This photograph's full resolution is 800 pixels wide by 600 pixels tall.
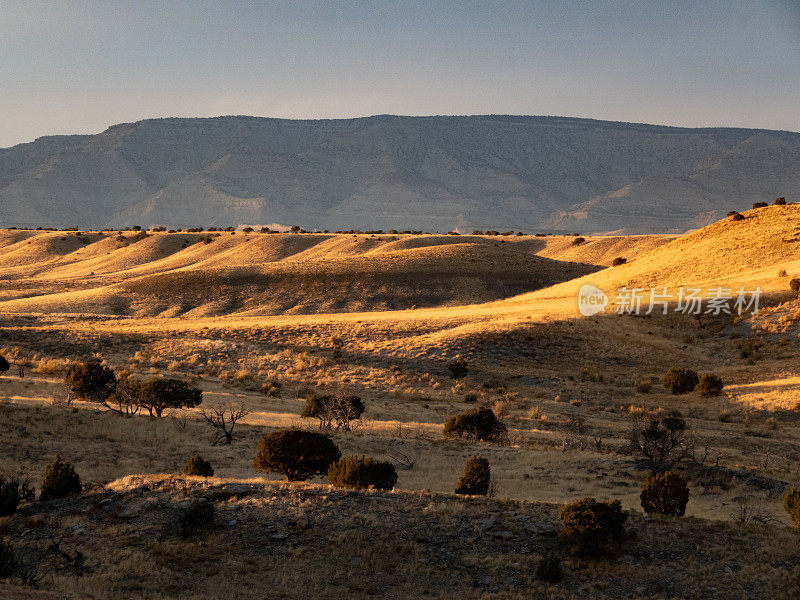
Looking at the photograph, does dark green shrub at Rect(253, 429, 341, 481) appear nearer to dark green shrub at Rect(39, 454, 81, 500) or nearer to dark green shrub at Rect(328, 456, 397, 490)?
dark green shrub at Rect(328, 456, 397, 490)

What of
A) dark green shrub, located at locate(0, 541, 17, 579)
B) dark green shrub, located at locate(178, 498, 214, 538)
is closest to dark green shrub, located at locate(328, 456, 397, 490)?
dark green shrub, located at locate(178, 498, 214, 538)

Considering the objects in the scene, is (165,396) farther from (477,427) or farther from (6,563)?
(6,563)

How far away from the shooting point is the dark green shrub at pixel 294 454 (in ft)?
63.5

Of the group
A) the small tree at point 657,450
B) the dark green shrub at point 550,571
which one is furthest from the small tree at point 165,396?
the dark green shrub at point 550,571

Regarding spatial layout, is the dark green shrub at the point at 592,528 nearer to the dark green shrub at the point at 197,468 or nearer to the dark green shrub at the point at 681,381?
the dark green shrub at the point at 197,468

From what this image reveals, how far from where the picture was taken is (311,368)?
4225 centimetres

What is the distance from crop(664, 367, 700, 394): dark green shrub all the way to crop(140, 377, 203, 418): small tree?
25.1 meters

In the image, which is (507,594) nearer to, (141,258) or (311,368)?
(311,368)

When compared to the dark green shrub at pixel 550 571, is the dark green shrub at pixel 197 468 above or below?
below

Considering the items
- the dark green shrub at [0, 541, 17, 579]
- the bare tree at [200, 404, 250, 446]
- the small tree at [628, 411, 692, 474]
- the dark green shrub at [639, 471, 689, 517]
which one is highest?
the dark green shrub at [639, 471, 689, 517]

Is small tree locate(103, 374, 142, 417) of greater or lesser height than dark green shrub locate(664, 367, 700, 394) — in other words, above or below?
below

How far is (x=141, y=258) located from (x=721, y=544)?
10929 centimetres

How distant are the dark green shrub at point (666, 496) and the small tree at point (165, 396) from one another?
2051cm

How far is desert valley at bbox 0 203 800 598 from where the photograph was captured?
13.2 m
